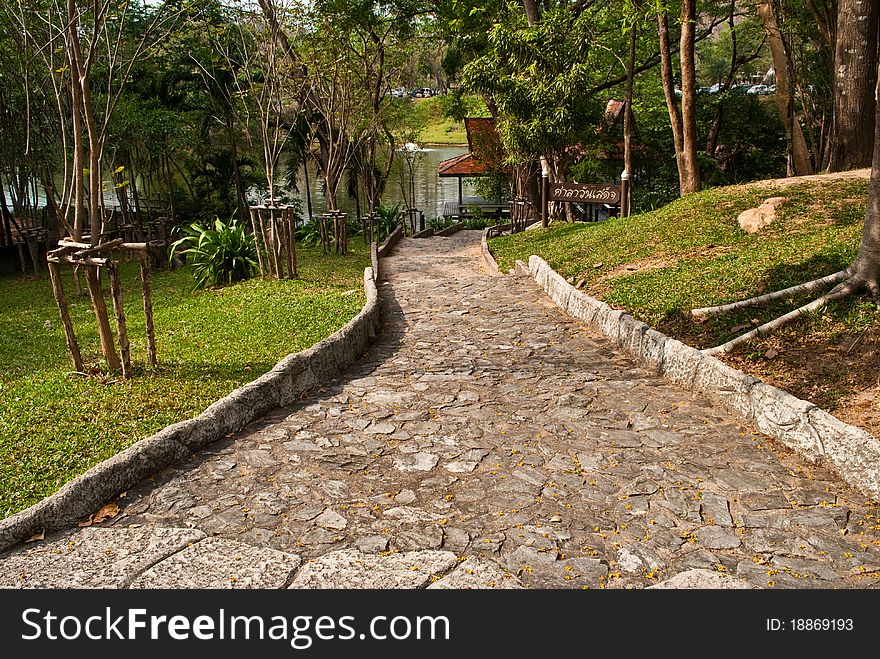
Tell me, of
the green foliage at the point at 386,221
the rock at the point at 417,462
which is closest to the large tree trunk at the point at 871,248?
the rock at the point at 417,462

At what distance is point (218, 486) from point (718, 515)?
10.3 ft

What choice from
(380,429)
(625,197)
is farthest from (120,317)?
(625,197)

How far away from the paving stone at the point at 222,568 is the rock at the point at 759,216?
8890 millimetres

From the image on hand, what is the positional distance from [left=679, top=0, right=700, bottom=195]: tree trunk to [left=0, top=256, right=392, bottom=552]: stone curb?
8648mm

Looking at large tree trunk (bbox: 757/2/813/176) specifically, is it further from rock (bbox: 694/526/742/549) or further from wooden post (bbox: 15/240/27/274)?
wooden post (bbox: 15/240/27/274)

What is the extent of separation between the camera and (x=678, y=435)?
564 centimetres

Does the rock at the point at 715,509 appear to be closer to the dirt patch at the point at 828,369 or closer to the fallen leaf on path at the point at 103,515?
the dirt patch at the point at 828,369

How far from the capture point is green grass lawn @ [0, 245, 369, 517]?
5.34m

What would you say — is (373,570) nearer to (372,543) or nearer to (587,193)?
(372,543)

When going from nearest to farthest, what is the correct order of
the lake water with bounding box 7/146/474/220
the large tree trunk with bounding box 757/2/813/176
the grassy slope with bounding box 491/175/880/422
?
1. the grassy slope with bounding box 491/175/880/422
2. the large tree trunk with bounding box 757/2/813/176
3. the lake water with bounding box 7/146/474/220

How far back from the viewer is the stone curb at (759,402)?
467cm

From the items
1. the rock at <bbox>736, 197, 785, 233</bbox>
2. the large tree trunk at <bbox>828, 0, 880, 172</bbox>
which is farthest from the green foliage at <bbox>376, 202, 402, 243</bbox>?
the rock at <bbox>736, 197, 785, 233</bbox>

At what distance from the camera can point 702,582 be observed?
3764mm

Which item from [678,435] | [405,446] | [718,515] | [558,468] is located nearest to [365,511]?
[405,446]
